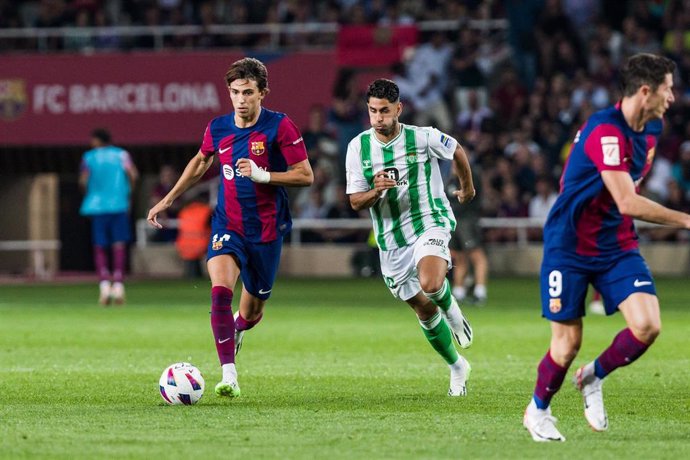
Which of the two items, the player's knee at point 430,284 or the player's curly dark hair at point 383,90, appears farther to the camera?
the player's knee at point 430,284

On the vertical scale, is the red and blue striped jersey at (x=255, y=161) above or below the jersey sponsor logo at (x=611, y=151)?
below

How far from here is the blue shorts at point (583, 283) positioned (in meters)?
7.91

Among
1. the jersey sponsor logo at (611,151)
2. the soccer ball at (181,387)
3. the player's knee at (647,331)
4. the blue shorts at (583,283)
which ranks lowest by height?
the soccer ball at (181,387)

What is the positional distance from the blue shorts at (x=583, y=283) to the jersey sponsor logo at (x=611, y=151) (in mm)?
556

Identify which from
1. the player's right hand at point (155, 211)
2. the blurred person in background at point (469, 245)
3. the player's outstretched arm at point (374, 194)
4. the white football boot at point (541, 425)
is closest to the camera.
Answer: the white football boot at point (541, 425)

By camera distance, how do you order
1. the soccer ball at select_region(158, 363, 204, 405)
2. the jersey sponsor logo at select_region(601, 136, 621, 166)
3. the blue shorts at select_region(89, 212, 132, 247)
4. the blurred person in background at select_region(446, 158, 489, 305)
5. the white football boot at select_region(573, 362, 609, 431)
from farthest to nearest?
the blue shorts at select_region(89, 212, 132, 247) → the blurred person in background at select_region(446, 158, 489, 305) → the soccer ball at select_region(158, 363, 204, 405) → the white football boot at select_region(573, 362, 609, 431) → the jersey sponsor logo at select_region(601, 136, 621, 166)

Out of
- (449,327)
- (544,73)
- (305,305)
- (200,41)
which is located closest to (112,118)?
(200,41)

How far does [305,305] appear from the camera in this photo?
65.9 feet

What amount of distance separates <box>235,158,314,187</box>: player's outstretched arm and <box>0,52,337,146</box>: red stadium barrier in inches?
700

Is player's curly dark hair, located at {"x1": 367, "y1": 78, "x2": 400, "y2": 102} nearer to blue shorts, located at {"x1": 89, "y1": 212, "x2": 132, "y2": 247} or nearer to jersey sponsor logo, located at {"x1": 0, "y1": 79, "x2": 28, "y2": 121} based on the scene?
blue shorts, located at {"x1": 89, "y1": 212, "x2": 132, "y2": 247}

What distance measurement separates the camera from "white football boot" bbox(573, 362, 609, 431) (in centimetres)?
821

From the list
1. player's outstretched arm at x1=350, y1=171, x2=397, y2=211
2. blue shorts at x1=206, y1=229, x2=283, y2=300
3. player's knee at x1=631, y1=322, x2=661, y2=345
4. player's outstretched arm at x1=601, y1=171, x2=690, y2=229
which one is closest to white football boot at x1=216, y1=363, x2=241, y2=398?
blue shorts at x1=206, y1=229, x2=283, y2=300

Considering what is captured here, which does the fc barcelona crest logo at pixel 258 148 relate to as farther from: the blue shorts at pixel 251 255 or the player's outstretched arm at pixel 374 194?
the player's outstretched arm at pixel 374 194

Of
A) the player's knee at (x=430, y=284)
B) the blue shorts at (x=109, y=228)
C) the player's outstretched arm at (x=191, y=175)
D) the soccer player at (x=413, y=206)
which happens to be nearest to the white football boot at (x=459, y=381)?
the soccer player at (x=413, y=206)
